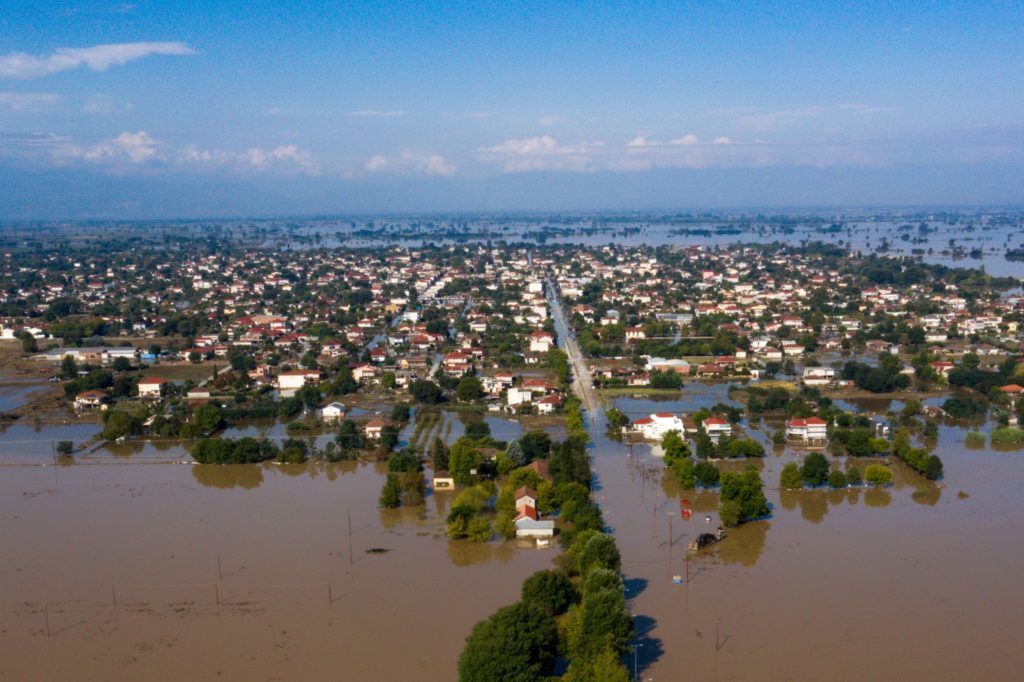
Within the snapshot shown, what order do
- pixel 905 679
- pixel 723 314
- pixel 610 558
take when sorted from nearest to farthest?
pixel 905 679, pixel 610 558, pixel 723 314

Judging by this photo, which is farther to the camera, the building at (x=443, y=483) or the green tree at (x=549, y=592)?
the building at (x=443, y=483)

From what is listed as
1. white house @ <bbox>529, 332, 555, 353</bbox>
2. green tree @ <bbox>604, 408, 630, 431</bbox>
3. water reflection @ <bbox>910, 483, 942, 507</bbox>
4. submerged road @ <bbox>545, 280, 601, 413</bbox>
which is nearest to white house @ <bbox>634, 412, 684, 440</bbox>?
green tree @ <bbox>604, 408, 630, 431</bbox>

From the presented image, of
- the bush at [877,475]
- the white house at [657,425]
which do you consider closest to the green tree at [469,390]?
the white house at [657,425]

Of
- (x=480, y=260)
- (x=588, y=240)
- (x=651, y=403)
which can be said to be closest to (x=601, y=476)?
(x=651, y=403)

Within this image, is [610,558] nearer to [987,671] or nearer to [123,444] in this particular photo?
[987,671]

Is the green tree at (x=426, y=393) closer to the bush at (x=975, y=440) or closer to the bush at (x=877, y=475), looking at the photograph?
the bush at (x=877, y=475)

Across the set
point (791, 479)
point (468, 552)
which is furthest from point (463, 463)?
point (791, 479)

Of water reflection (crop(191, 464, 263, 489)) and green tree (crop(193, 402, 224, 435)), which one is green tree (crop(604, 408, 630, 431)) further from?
green tree (crop(193, 402, 224, 435))

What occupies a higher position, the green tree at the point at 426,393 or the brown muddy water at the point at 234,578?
the green tree at the point at 426,393
